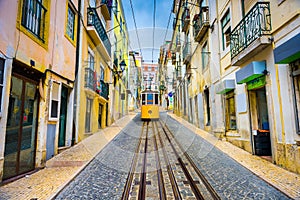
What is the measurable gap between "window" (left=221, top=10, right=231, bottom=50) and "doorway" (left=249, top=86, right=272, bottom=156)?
2.89 m

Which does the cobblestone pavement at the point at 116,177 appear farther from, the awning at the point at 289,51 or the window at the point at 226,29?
the window at the point at 226,29

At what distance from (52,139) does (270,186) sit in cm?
573

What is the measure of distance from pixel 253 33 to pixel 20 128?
6706 millimetres

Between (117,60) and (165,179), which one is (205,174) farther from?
(117,60)

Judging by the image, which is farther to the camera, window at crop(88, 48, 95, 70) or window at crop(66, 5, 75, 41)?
window at crop(88, 48, 95, 70)

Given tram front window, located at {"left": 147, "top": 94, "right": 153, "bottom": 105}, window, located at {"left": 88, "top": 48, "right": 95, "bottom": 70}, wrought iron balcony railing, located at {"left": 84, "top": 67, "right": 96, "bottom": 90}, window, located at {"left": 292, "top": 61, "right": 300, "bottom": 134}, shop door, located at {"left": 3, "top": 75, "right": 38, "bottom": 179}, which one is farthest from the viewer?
tram front window, located at {"left": 147, "top": 94, "right": 153, "bottom": 105}

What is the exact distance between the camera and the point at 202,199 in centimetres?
304

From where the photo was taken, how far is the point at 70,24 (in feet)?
23.4

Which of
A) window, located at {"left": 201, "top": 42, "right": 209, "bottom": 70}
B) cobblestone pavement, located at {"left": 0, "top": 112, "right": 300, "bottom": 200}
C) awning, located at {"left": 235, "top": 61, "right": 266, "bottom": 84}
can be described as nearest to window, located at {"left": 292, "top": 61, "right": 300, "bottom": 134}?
awning, located at {"left": 235, "top": 61, "right": 266, "bottom": 84}

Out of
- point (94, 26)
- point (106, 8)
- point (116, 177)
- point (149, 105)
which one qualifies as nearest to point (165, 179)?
point (116, 177)

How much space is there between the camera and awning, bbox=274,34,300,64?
368 centimetres

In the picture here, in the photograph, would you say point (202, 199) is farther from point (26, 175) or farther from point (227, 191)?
point (26, 175)

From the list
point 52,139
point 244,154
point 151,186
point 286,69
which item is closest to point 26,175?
point 52,139

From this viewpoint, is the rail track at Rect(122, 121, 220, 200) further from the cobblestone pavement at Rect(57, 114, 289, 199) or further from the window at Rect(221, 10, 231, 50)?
the window at Rect(221, 10, 231, 50)
